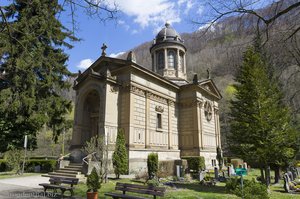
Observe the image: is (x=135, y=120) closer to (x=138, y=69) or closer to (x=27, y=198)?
(x=138, y=69)

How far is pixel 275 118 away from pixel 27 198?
47.3 feet

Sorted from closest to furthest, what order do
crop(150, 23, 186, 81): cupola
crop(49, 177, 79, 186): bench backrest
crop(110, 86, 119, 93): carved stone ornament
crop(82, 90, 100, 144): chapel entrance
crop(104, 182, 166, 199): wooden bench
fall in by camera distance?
crop(104, 182, 166, 199): wooden bench < crop(49, 177, 79, 186): bench backrest < crop(110, 86, 119, 93): carved stone ornament < crop(82, 90, 100, 144): chapel entrance < crop(150, 23, 186, 81): cupola

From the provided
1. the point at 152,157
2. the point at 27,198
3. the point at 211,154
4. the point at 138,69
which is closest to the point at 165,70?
the point at 138,69

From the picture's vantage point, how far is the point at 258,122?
15.4 meters

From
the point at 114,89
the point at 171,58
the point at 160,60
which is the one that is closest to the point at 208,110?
the point at 171,58

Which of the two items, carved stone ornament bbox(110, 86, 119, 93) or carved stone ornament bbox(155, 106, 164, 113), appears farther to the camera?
carved stone ornament bbox(155, 106, 164, 113)

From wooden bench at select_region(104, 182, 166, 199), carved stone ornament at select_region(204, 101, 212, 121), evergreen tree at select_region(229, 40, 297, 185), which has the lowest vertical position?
wooden bench at select_region(104, 182, 166, 199)

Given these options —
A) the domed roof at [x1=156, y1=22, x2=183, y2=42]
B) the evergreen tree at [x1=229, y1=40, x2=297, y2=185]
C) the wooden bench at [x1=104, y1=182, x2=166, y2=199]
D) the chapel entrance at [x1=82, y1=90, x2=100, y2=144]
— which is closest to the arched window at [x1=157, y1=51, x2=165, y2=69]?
the domed roof at [x1=156, y1=22, x2=183, y2=42]

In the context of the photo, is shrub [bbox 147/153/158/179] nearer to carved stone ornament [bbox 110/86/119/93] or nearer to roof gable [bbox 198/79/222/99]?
carved stone ornament [bbox 110/86/119/93]

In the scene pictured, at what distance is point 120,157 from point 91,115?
7230mm

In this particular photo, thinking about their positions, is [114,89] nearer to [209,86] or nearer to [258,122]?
[258,122]

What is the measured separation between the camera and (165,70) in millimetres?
30703

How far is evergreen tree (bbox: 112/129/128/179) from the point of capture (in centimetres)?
1727

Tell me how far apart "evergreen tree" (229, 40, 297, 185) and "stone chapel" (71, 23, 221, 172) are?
26.1ft
